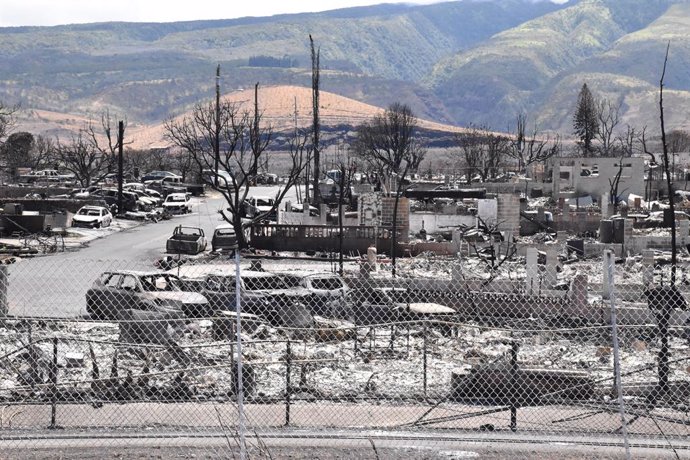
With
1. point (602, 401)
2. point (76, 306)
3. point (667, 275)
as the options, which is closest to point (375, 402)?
point (602, 401)

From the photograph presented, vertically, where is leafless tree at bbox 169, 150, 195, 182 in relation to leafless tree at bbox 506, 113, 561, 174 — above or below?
below

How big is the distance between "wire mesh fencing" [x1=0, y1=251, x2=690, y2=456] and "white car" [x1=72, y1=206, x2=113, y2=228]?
1828cm

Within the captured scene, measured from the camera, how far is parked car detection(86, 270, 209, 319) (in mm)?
17406

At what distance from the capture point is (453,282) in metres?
19.9

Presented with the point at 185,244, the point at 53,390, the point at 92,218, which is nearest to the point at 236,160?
the point at 92,218

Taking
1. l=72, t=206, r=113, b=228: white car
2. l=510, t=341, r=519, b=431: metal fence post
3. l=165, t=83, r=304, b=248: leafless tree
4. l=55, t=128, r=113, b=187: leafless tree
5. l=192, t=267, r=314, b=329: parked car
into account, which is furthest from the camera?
l=55, t=128, r=113, b=187: leafless tree

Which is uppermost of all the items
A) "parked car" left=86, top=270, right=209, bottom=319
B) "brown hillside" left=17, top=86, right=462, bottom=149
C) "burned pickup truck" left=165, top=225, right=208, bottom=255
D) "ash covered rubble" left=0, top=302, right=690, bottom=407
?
"brown hillside" left=17, top=86, right=462, bottom=149

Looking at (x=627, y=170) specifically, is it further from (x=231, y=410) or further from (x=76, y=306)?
(x=231, y=410)

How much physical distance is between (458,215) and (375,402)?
2704 cm

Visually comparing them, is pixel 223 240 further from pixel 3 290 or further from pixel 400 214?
pixel 3 290

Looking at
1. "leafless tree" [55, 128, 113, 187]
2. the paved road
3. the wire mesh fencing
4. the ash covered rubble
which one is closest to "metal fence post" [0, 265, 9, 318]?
the wire mesh fencing

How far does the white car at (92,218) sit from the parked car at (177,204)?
7.49 metres

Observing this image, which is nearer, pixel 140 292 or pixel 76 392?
pixel 76 392

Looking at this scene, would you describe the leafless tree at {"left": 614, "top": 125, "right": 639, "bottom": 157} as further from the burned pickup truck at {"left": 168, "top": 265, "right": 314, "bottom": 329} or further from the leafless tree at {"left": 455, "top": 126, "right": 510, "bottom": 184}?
the burned pickup truck at {"left": 168, "top": 265, "right": 314, "bottom": 329}
